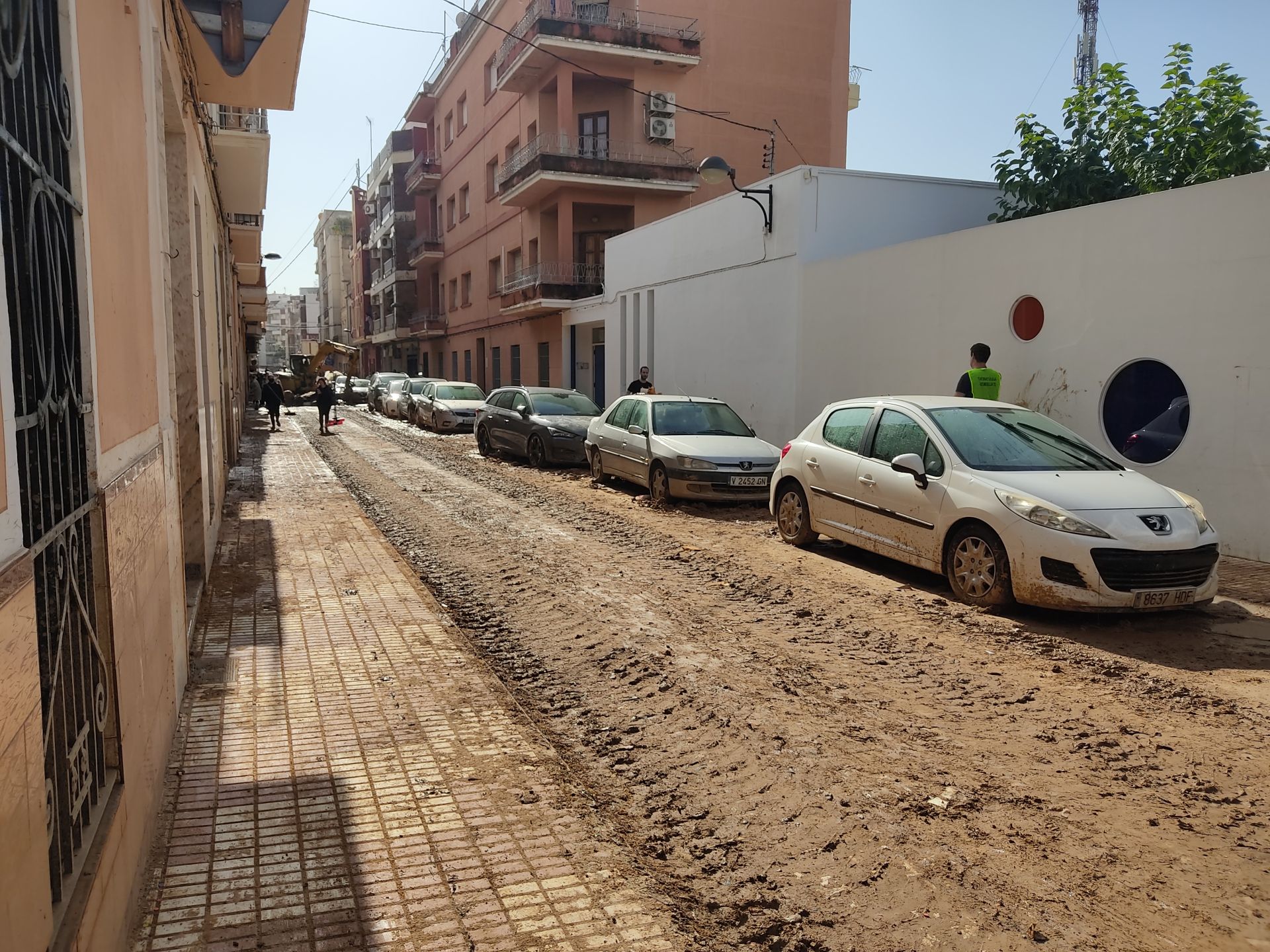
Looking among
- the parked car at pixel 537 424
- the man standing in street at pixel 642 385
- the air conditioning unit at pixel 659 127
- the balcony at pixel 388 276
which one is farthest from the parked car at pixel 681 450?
the balcony at pixel 388 276

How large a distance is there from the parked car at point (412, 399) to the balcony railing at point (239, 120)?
1444cm

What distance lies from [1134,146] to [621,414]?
9.08 meters

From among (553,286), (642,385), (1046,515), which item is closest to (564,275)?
(553,286)

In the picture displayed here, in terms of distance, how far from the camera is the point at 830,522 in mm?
8742

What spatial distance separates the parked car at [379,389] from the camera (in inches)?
1375

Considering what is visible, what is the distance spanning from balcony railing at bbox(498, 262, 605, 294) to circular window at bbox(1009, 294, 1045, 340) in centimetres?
1837

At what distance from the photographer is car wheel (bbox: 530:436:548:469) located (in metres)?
16.5

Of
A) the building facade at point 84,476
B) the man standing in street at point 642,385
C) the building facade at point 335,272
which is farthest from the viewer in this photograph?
the building facade at point 335,272

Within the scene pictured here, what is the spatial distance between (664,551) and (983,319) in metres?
6.03

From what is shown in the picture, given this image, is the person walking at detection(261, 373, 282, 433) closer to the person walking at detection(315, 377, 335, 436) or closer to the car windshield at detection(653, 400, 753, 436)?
the person walking at detection(315, 377, 335, 436)

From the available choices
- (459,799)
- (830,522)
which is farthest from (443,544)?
(459,799)

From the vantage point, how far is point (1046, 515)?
6414 mm

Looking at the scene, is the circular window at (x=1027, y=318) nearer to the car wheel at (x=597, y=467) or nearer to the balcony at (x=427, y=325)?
the car wheel at (x=597, y=467)

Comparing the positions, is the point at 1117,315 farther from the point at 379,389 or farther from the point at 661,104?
the point at 379,389
